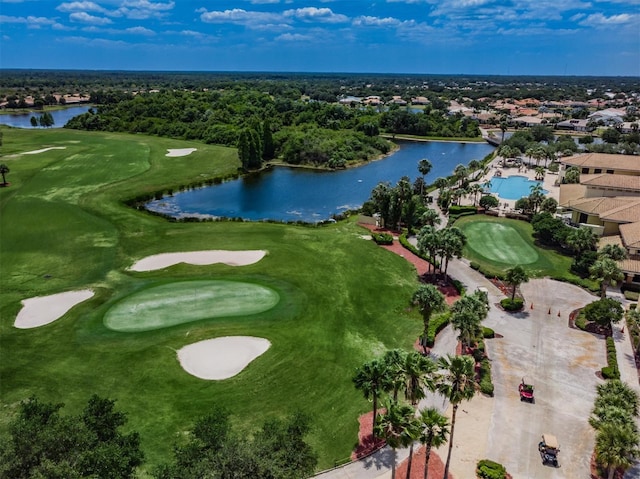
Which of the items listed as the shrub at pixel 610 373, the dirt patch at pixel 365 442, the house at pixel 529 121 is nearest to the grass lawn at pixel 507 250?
the shrub at pixel 610 373

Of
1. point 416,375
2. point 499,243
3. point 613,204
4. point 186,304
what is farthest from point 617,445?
point 613,204

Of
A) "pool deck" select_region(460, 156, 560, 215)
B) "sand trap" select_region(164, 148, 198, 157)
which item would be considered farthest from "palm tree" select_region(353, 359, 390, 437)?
"sand trap" select_region(164, 148, 198, 157)

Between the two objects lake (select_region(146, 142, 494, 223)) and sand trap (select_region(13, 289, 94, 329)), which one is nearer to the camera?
sand trap (select_region(13, 289, 94, 329))

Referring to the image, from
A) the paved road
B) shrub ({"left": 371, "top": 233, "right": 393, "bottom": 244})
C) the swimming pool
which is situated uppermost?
the swimming pool

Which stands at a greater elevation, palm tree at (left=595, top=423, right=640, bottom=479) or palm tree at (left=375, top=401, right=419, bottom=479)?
palm tree at (left=375, top=401, right=419, bottom=479)

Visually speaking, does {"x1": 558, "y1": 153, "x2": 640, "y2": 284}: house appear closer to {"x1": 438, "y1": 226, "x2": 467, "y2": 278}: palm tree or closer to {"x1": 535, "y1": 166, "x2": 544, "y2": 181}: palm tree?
{"x1": 535, "y1": 166, "x2": 544, "y2": 181}: palm tree
